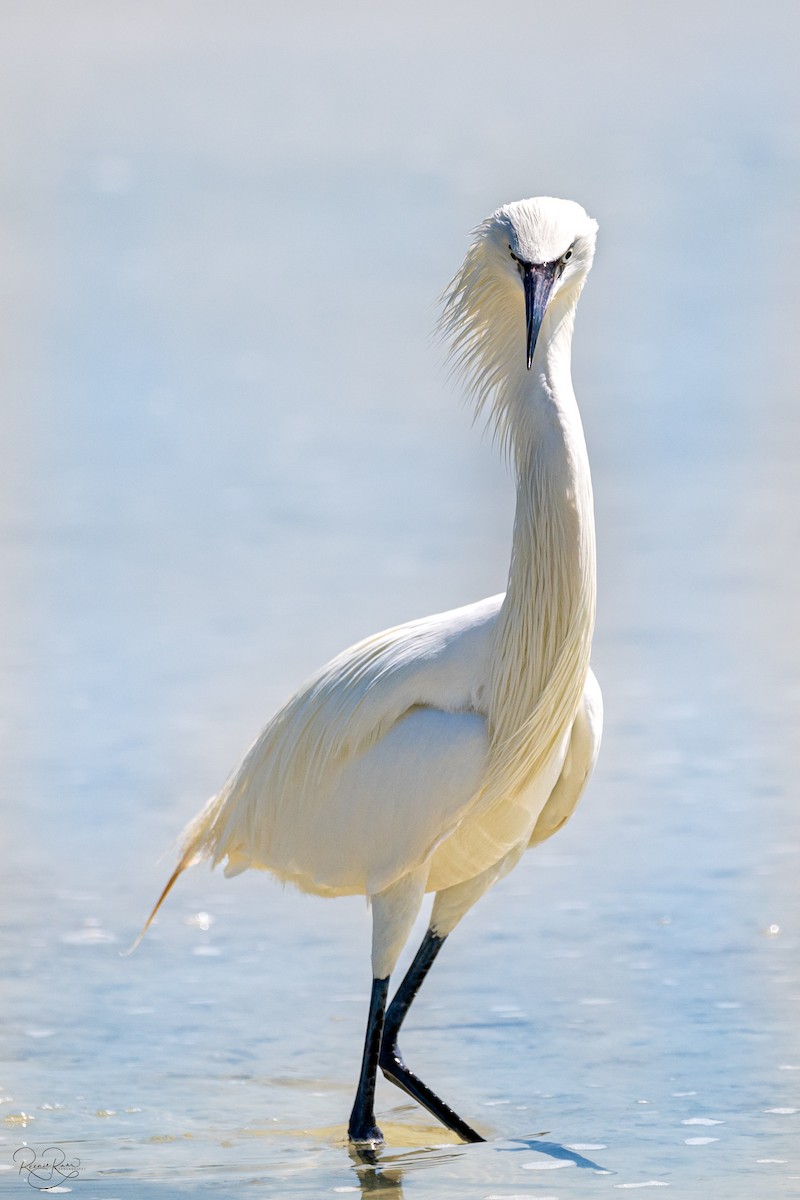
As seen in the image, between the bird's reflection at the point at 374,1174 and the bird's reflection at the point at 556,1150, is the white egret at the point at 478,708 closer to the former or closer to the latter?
the bird's reflection at the point at 374,1174

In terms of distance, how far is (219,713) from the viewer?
7.95 metres

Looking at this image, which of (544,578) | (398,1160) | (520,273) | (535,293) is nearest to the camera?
(535,293)

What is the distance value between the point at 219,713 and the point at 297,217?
1214cm

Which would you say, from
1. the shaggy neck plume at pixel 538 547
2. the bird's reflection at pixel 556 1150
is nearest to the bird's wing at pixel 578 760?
the shaggy neck plume at pixel 538 547

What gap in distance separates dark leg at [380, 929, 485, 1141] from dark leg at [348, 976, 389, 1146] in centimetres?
11

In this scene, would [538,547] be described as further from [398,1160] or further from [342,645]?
[342,645]

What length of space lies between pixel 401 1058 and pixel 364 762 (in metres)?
0.81

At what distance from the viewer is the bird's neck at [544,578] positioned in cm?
448

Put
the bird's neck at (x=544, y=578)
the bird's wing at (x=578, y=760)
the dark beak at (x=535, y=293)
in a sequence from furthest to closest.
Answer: the bird's wing at (x=578, y=760) → the bird's neck at (x=544, y=578) → the dark beak at (x=535, y=293)

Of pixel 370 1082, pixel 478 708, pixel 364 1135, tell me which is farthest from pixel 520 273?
pixel 364 1135

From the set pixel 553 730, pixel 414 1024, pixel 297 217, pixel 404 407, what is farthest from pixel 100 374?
pixel 553 730

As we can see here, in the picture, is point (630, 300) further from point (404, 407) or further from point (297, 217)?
point (297, 217)

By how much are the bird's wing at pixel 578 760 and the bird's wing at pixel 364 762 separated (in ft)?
0.95

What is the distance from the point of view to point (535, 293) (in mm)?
4277
